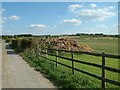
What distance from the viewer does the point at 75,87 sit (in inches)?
390

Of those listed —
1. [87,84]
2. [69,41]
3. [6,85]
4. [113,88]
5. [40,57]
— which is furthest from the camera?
[69,41]

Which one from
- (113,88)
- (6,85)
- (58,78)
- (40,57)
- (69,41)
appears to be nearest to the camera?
(113,88)

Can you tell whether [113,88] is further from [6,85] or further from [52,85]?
[6,85]

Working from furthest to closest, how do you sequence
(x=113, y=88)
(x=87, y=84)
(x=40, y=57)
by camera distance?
(x=40, y=57), (x=87, y=84), (x=113, y=88)

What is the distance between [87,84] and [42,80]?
2.48 meters

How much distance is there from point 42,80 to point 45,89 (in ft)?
7.24

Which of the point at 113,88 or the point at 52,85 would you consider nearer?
the point at 113,88

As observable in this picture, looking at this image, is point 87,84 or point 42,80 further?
point 42,80

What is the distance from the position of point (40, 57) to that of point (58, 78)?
12.3 m

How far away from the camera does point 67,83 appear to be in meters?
10.9

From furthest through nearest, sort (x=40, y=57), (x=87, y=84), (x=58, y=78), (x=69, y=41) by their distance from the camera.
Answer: (x=69, y=41) < (x=40, y=57) < (x=58, y=78) < (x=87, y=84)

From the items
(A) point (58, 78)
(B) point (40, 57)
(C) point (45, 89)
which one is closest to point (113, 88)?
(C) point (45, 89)

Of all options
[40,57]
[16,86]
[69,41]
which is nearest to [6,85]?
[16,86]

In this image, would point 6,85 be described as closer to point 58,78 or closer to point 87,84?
point 58,78
